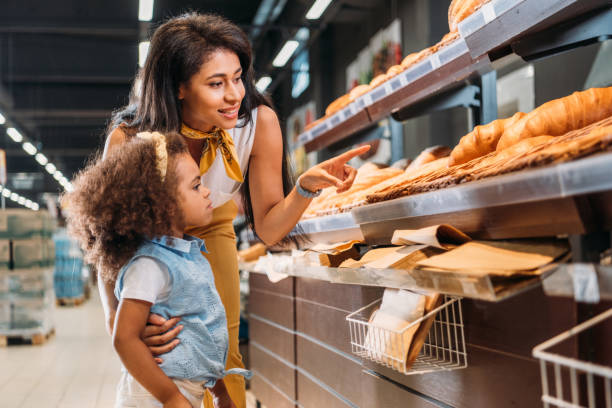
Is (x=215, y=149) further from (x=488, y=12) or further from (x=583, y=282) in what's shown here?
(x=583, y=282)

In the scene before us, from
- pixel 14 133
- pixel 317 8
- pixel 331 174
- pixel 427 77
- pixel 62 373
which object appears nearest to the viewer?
pixel 331 174

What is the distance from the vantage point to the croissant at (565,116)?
1494 millimetres

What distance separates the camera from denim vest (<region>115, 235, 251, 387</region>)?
135cm

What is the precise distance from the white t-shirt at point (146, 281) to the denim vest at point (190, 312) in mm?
11

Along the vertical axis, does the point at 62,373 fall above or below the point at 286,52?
below

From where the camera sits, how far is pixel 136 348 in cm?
127

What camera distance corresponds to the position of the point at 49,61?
12.3 metres

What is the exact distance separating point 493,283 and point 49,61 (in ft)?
43.0

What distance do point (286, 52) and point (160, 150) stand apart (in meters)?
6.45

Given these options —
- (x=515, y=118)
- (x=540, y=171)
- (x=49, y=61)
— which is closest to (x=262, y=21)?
(x=49, y=61)

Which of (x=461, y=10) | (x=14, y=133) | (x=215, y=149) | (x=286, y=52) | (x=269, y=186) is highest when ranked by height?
(x=14, y=133)

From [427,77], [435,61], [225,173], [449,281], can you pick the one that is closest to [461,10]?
[435,61]

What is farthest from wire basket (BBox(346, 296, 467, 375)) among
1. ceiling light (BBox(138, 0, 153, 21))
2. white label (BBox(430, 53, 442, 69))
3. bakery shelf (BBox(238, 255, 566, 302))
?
ceiling light (BBox(138, 0, 153, 21))

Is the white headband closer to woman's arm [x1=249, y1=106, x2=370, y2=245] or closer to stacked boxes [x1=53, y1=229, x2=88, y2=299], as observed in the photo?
woman's arm [x1=249, y1=106, x2=370, y2=245]
